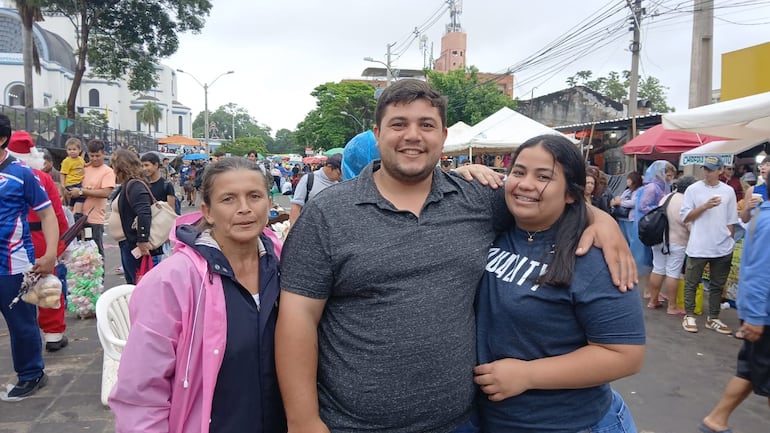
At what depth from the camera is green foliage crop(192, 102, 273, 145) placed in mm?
116250

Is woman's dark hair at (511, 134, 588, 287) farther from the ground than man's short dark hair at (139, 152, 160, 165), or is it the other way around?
man's short dark hair at (139, 152, 160, 165)

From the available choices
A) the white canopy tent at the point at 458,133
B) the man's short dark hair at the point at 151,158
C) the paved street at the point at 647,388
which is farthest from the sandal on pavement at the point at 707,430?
the white canopy tent at the point at 458,133

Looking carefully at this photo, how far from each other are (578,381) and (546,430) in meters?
0.22

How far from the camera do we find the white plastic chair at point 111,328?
9.48 feet

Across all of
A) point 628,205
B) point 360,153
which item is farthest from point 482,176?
point 628,205

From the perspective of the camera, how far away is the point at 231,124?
11712cm

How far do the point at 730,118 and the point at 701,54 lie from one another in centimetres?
481

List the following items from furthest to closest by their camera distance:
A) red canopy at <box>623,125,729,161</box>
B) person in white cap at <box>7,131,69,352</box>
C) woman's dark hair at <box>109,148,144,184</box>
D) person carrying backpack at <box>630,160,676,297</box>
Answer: red canopy at <box>623,125,729,161</box>
person carrying backpack at <box>630,160,676,297</box>
woman's dark hair at <box>109,148,144,184</box>
person in white cap at <box>7,131,69,352</box>

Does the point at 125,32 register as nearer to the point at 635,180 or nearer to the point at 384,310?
the point at 635,180

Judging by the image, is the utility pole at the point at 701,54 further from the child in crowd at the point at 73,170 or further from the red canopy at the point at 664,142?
the child in crowd at the point at 73,170

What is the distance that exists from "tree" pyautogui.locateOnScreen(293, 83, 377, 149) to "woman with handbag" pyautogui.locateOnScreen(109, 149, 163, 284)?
127 ft

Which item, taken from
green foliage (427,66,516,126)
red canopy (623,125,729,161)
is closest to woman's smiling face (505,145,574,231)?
red canopy (623,125,729,161)

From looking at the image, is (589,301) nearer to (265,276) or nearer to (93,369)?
(265,276)

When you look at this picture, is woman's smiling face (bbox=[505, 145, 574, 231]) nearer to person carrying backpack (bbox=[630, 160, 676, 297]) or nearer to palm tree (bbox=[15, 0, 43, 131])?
person carrying backpack (bbox=[630, 160, 676, 297])
